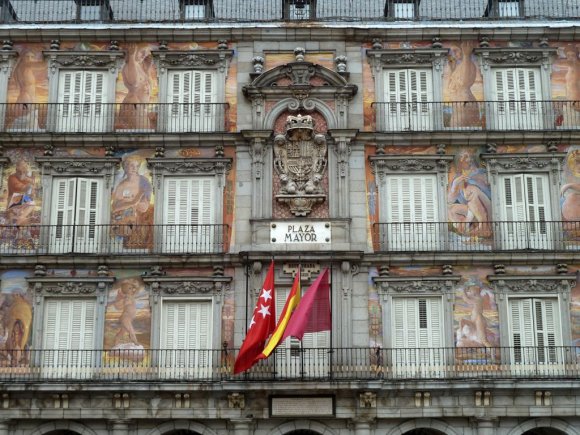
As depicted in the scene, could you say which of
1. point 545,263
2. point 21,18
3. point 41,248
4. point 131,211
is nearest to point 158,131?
point 131,211

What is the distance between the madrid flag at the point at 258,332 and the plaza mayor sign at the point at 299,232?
7.43 feet

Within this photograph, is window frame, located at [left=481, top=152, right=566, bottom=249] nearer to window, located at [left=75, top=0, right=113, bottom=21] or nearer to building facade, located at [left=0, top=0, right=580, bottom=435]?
building facade, located at [left=0, top=0, right=580, bottom=435]

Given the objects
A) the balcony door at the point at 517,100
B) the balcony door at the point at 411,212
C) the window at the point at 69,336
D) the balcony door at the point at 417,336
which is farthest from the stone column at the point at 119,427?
the balcony door at the point at 517,100

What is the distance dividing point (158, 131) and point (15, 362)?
7.88m

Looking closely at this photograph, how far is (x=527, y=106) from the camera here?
31.0m

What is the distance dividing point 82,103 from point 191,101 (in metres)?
3.30

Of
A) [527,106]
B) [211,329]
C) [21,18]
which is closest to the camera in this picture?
[211,329]

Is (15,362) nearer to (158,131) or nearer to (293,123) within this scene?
(158,131)

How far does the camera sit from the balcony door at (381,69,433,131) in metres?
30.8

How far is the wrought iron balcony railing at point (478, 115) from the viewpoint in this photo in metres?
30.8

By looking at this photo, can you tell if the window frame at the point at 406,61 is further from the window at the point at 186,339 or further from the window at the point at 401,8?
the window at the point at 186,339

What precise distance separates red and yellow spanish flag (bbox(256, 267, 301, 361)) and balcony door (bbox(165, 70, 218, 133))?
19.4ft

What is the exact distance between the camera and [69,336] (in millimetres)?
29125

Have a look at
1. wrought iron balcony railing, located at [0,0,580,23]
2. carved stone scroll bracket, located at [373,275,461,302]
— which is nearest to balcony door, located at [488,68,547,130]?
wrought iron balcony railing, located at [0,0,580,23]
